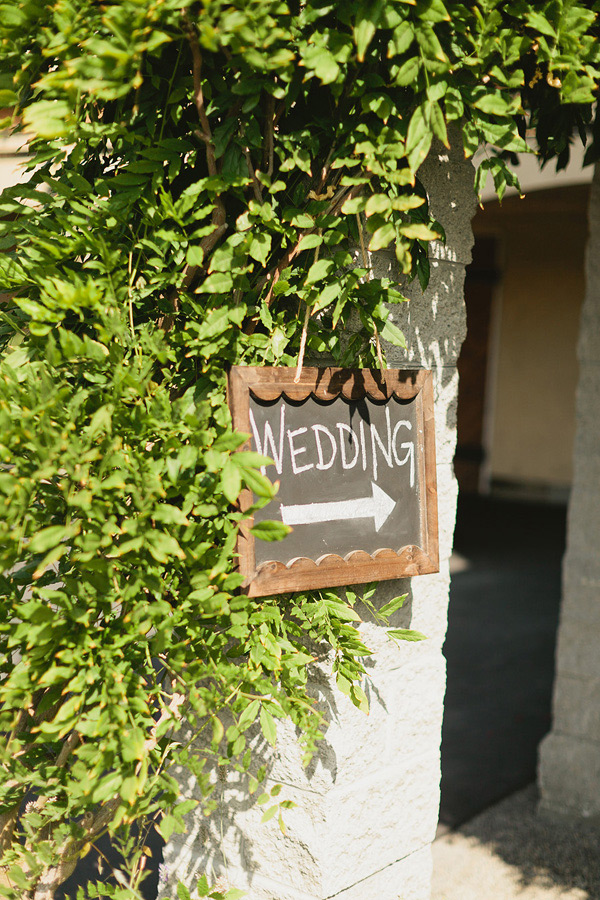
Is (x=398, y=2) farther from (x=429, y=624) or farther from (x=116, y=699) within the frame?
(x=429, y=624)

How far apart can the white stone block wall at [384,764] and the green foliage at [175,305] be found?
15 cm

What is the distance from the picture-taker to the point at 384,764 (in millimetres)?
1697

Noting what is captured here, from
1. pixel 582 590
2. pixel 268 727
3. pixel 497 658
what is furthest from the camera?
pixel 497 658

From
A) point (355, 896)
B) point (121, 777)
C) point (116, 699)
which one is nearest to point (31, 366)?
point (116, 699)

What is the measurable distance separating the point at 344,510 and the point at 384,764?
582 mm

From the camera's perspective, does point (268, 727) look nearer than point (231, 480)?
No

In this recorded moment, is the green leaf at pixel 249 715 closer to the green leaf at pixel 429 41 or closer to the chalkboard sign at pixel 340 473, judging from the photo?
the chalkboard sign at pixel 340 473

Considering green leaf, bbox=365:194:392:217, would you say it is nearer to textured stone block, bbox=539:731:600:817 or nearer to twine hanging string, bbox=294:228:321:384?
twine hanging string, bbox=294:228:321:384

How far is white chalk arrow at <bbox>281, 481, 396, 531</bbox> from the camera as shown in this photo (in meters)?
1.40

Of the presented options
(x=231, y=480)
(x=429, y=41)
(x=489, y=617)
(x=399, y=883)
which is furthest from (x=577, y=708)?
(x=489, y=617)

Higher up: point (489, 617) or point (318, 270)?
point (318, 270)

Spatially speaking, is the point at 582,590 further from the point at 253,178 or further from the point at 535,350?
the point at 535,350

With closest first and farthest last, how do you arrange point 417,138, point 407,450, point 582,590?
point 417,138, point 407,450, point 582,590

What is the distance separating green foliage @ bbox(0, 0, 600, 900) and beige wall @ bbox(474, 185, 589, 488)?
360 inches
